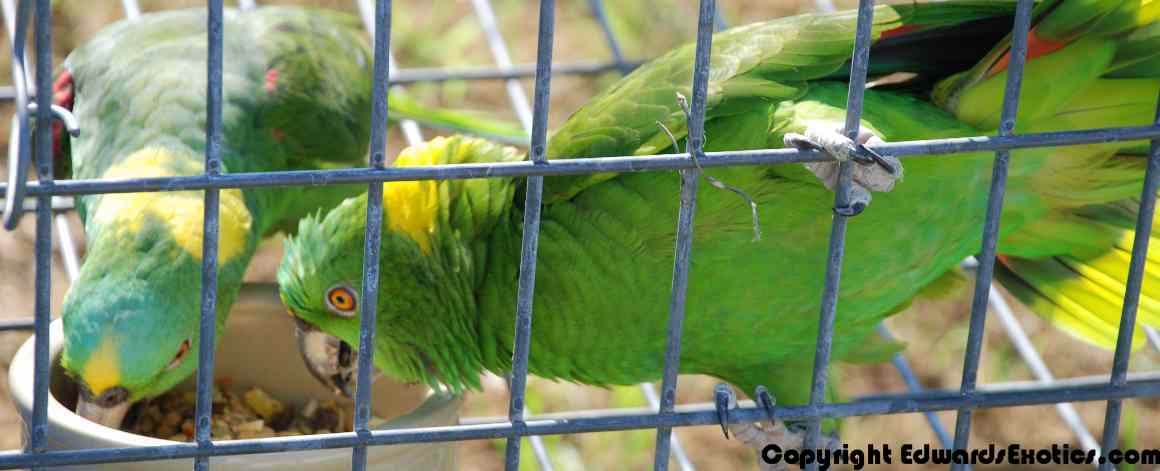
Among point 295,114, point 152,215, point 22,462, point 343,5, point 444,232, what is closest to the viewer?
point 22,462

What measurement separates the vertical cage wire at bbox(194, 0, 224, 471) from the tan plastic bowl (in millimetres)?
110

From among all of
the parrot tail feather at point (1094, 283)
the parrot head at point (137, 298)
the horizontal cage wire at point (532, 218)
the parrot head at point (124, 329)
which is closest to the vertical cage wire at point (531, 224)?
the horizontal cage wire at point (532, 218)

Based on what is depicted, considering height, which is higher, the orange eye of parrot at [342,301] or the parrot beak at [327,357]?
the orange eye of parrot at [342,301]

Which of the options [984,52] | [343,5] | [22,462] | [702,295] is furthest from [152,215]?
[343,5]

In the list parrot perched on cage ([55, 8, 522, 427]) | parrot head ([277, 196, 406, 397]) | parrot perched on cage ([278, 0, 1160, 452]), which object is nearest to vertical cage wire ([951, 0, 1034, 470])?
parrot perched on cage ([278, 0, 1160, 452])

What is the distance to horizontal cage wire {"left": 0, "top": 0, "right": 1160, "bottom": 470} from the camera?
101 cm

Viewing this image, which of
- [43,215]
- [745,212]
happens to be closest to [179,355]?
[43,215]

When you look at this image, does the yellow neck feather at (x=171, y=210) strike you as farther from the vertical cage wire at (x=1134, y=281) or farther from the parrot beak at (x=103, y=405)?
the vertical cage wire at (x=1134, y=281)

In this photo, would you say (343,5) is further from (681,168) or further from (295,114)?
(681,168)

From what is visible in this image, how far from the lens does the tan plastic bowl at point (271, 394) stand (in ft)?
4.42

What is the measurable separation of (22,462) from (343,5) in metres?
2.40

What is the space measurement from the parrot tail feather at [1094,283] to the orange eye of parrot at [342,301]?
93cm

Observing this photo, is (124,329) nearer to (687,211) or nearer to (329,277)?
(329,277)

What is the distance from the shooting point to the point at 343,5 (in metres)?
3.35
